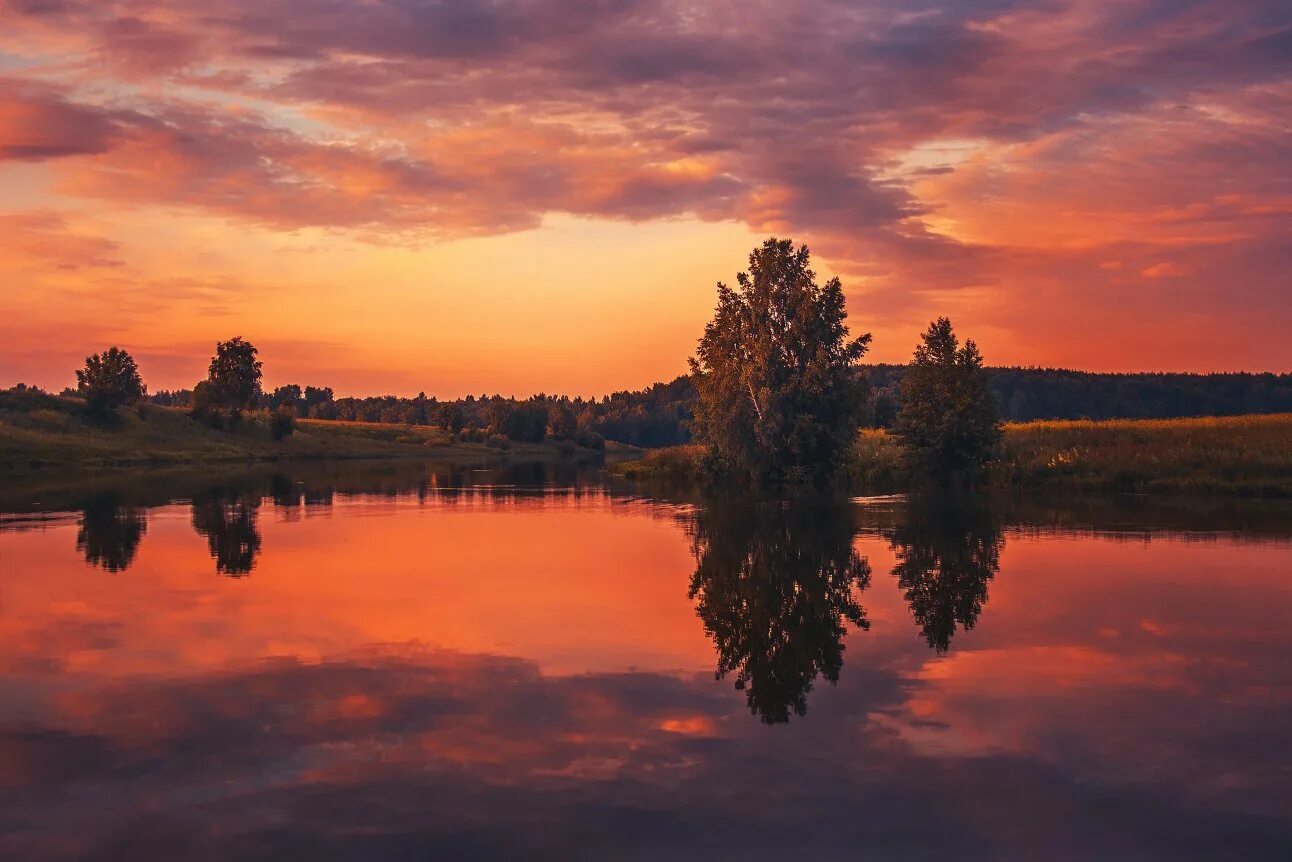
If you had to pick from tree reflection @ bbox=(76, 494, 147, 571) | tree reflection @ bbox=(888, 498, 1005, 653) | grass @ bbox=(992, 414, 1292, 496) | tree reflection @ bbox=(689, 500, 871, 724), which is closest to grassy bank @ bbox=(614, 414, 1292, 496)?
grass @ bbox=(992, 414, 1292, 496)

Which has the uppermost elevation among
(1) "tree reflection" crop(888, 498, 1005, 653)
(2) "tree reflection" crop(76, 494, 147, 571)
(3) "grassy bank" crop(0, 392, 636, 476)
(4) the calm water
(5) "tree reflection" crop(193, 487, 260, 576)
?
(3) "grassy bank" crop(0, 392, 636, 476)

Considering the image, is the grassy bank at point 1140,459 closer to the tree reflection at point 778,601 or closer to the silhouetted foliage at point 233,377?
the tree reflection at point 778,601

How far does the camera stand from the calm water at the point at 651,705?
9.95 meters

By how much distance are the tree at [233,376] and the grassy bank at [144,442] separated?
13.0 feet

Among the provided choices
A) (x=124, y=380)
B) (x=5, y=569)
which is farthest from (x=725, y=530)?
(x=124, y=380)

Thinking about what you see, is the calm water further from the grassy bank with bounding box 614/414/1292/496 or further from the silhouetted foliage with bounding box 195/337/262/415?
the silhouetted foliage with bounding box 195/337/262/415

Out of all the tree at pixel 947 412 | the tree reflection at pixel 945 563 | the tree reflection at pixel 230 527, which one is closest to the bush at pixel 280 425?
the tree reflection at pixel 230 527

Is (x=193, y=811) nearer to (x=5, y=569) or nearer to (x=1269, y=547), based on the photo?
(x=5, y=569)

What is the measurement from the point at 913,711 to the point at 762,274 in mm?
65326

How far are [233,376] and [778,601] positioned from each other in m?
159

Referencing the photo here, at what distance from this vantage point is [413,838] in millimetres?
9719

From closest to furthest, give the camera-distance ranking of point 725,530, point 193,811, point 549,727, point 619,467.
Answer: point 193,811 → point 549,727 → point 725,530 → point 619,467

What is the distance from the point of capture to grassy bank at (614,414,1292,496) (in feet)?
188

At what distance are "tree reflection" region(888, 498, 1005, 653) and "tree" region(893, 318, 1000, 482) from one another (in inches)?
767
